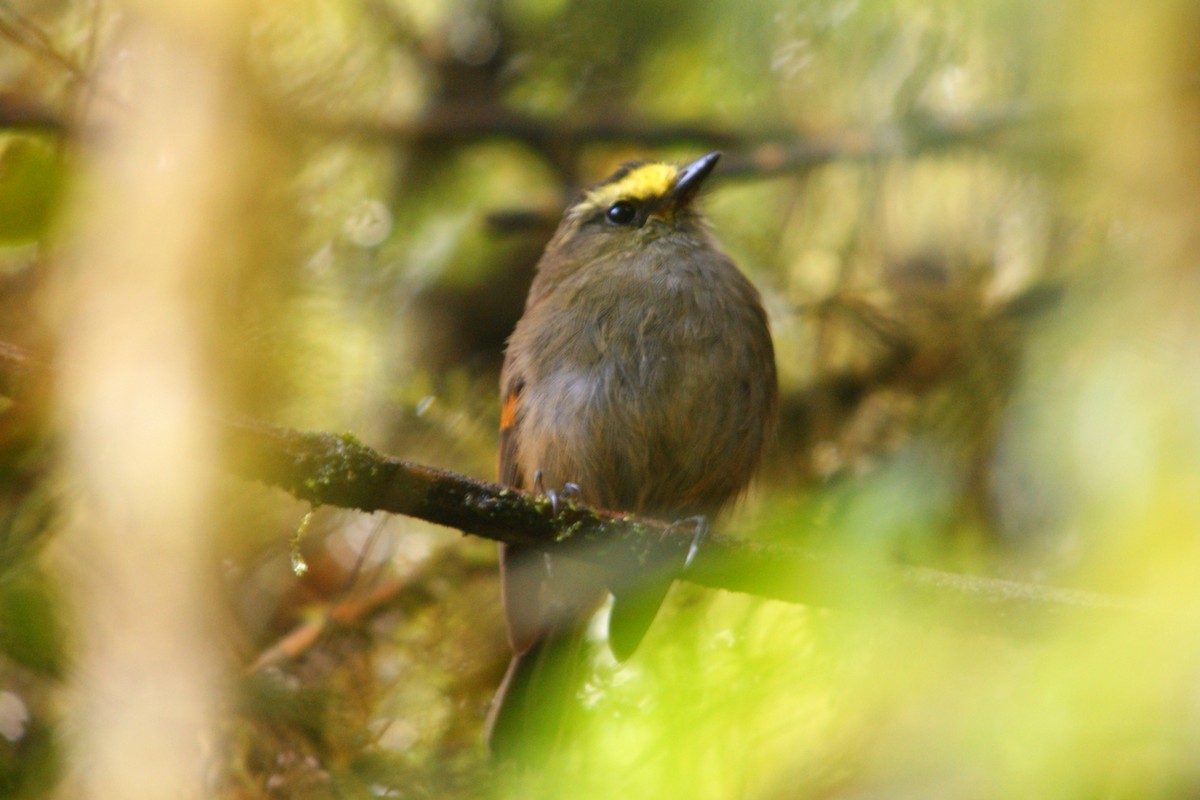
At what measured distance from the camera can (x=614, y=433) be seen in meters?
3.53

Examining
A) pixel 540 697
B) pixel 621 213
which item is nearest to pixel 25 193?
pixel 540 697

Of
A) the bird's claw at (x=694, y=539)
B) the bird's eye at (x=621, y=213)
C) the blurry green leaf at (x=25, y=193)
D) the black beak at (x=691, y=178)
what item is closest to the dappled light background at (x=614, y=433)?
the blurry green leaf at (x=25, y=193)

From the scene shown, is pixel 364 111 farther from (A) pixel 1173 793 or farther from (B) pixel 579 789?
(A) pixel 1173 793

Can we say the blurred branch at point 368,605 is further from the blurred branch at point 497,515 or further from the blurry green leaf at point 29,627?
the blurred branch at point 497,515

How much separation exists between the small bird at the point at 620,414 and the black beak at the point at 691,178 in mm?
14

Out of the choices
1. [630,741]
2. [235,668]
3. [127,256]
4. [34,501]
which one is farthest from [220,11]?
[630,741]

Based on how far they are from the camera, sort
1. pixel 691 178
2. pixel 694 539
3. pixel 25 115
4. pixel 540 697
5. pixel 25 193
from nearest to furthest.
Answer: pixel 25 193 < pixel 694 539 < pixel 540 697 < pixel 25 115 < pixel 691 178

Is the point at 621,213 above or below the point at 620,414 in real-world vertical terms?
above

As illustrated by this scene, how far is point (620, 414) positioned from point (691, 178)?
2.96 ft

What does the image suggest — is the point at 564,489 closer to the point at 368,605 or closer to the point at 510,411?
the point at 510,411

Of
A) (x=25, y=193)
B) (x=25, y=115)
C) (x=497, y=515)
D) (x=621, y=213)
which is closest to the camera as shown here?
(x=25, y=193)

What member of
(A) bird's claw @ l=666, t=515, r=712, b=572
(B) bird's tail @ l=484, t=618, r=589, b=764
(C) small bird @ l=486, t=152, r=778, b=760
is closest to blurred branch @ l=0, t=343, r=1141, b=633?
(A) bird's claw @ l=666, t=515, r=712, b=572

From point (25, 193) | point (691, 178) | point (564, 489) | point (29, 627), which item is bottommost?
point (29, 627)

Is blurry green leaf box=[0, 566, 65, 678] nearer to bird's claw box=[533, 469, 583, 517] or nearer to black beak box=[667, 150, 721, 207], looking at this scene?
bird's claw box=[533, 469, 583, 517]
